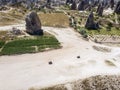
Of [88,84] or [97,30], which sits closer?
[88,84]

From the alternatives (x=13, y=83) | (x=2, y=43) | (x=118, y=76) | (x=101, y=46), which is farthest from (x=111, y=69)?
(x=2, y=43)

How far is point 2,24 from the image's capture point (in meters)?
130

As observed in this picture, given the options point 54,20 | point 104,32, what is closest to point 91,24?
point 104,32

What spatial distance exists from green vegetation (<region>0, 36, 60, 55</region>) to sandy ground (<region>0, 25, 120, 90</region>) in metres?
3.07

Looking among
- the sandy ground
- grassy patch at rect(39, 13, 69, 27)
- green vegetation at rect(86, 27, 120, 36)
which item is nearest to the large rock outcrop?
the sandy ground

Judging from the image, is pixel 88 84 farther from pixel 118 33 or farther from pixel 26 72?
pixel 118 33

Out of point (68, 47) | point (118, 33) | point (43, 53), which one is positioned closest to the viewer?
point (43, 53)

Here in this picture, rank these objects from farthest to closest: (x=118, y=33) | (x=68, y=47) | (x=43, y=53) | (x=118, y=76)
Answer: (x=118, y=33) → (x=68, y=47) → (x=43, y=53) → (x=118, y=76)

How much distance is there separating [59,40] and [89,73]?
1312 inches

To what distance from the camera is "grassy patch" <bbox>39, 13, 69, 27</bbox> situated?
134 meters

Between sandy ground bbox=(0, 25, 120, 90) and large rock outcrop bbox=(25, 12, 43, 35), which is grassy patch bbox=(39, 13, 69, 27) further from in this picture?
sandy ground bbox=(0, 25, 120, 90)

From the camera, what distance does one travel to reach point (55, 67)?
3145 inches

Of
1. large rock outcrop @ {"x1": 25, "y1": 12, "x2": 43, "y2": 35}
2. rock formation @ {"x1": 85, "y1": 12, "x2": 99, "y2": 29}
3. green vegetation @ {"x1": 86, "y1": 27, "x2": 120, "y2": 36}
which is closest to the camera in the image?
large rock outcrop @ {"x1": 25, "y1": 12, "x2": 43, "y2": 35}

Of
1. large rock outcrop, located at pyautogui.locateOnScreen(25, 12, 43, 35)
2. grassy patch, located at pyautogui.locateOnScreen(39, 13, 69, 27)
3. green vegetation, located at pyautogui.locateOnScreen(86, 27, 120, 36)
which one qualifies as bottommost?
green vegetation, located at pyautogui.locateOnScreen(86, 27, 120, 36)
